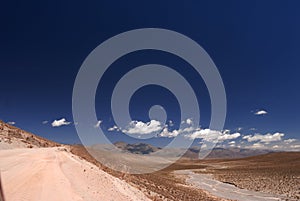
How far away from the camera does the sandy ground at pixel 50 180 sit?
12.2m

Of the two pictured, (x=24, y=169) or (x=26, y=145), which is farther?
(x=26, y=145)

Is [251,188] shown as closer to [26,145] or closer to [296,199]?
[296,199]

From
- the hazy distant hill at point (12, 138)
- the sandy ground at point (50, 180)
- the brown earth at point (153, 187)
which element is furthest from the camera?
the brown earth at point (153, 187)

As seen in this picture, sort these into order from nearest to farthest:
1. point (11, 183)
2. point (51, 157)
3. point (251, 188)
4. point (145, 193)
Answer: point (11, 183)
point (51, 157)
point (145, 193)
point (251, 188)

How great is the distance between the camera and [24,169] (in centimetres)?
1412

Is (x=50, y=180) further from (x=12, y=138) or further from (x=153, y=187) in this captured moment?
(x=153, y=187)

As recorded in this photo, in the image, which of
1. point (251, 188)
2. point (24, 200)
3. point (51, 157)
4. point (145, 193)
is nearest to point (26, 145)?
point (51, 157)

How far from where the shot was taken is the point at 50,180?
44.3ft

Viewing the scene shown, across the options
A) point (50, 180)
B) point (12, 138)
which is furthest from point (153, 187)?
point (50, 180)

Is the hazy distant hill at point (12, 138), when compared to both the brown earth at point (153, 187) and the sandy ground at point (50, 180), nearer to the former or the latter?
the brown earth at point (153, 187)

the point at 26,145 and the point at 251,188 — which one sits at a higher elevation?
the point at 26,145

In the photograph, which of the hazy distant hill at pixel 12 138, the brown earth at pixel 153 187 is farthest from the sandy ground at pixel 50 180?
the hazy distant hill at pixel 12 138

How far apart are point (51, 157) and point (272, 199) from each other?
3521cm

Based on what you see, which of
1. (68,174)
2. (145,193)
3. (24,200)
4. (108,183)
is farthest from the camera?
(145,193)
